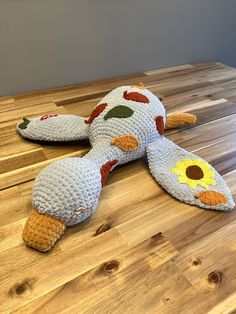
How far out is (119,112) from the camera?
2.47 feet

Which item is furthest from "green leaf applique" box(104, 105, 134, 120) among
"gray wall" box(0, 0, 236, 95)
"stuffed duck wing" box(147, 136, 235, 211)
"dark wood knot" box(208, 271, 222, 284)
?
"gray wall" box(0, 0, 236, 95)

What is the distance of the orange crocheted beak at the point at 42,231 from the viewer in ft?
1.81

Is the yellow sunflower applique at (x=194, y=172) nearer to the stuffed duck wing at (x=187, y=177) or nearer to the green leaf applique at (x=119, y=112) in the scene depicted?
the stuffed duck wing at (x=187, y=177)

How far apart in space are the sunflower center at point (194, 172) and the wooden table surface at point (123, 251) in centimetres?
8

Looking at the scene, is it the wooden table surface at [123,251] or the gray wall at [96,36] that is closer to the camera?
the wooden table surface at [123,251]

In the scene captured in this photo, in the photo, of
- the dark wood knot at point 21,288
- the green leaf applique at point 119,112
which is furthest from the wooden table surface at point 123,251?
the green leaf applique at point 119,112

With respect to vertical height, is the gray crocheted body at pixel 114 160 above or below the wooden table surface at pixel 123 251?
above

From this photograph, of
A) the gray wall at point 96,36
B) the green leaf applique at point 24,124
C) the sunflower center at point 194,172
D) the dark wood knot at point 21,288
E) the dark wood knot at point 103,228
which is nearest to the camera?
the dark wood knot at point 21,288

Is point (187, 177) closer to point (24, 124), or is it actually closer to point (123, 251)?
point (123, 251)

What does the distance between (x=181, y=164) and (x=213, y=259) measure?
0.83 ft

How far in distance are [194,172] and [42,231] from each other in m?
0.38

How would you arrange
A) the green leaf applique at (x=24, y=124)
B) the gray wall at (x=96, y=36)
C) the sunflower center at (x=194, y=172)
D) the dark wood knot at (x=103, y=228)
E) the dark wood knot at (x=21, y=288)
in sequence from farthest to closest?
the gray wall at (x=96, y=36) < the green leaf applique at (x=24, y=124) < the sunflower center at (x=194, y=172) < the dark wood knot at (x=103, y=228) < the dark wood knot at (x=21, y=288)

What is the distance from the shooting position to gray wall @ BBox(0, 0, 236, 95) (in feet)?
3.62

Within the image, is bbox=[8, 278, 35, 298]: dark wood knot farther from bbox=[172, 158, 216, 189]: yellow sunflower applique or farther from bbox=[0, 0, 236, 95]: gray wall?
bbox=[0, 0, 236, 95]: gray wall
